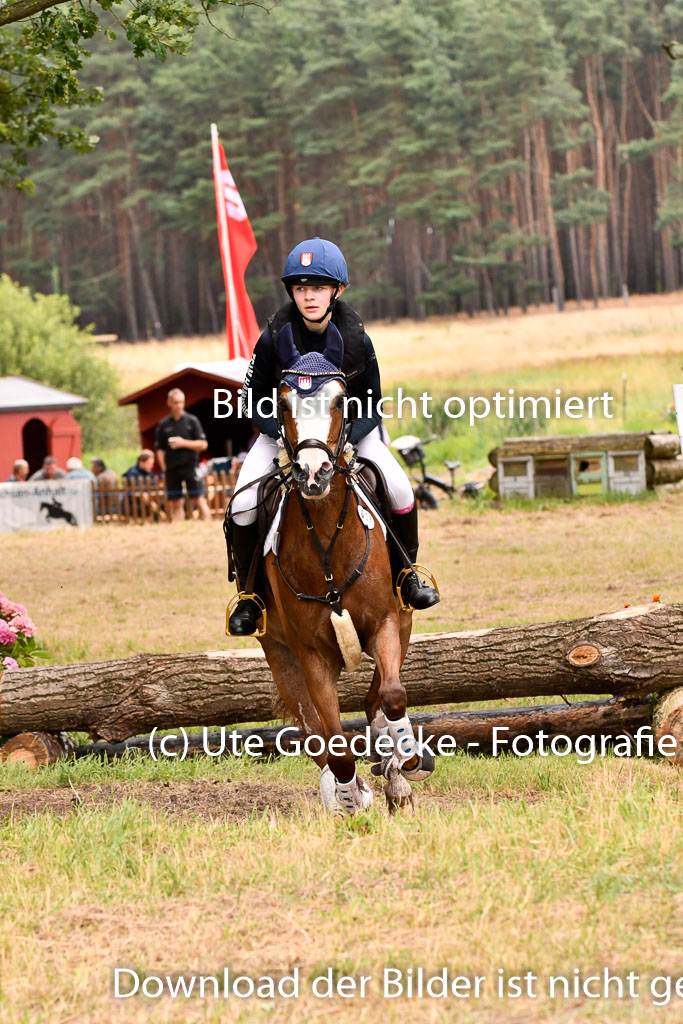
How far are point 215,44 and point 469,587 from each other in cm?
5845

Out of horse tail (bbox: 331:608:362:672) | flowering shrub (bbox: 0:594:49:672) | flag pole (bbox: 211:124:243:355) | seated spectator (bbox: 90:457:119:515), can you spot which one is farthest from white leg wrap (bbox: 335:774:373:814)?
seated spectator (bbox: 90:457:119:515)

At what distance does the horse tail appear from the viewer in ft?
19.9

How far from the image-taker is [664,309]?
6188 cm

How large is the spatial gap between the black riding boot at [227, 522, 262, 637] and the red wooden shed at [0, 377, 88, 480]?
2498 centimetres

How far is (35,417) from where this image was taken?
32.1m

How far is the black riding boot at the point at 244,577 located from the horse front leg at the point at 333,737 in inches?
26.3

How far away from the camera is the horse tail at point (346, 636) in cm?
605

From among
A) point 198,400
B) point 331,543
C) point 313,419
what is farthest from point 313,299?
point 198,400

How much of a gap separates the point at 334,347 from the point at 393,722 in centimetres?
197

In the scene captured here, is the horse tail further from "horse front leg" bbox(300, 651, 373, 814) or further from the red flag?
the red flag

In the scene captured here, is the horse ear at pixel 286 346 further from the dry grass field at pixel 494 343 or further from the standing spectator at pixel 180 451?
the dry grass field at pixel 494 343

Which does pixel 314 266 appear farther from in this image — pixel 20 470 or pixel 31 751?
pixel 20 470

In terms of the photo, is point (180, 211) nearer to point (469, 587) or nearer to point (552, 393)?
point (552, 393)

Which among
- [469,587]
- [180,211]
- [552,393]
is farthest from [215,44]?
[469,587]
